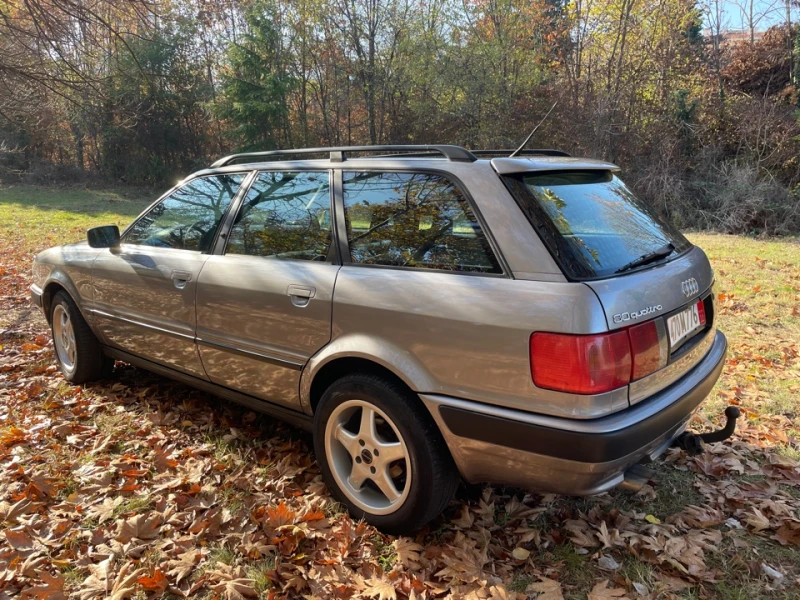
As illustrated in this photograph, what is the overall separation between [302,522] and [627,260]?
1.96 m

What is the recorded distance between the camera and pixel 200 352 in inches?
130

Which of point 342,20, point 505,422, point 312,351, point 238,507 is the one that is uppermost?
point 342,20

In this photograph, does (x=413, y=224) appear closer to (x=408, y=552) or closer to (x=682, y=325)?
(x=682, y=325)

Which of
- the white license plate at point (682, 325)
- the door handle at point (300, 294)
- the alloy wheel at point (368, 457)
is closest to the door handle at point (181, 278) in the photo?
the door handle at point (300, 294)

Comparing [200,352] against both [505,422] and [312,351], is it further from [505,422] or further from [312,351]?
[505,422]

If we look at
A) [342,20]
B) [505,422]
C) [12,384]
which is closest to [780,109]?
[342,20]

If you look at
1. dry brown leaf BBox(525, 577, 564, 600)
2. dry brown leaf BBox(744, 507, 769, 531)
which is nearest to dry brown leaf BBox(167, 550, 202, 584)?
dry brown leaf BBox(525, 577, 564, 600)

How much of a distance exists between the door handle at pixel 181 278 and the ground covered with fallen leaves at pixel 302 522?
40.2 inches

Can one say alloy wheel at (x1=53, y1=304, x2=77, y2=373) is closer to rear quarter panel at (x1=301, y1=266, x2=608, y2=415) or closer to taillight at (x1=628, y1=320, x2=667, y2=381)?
rear quarter panel at (x1=301, y1=266, x2=608, y2=415)

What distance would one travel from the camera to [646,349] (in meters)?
2.12

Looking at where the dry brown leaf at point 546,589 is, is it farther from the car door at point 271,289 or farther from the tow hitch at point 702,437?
the car door at point 271,289

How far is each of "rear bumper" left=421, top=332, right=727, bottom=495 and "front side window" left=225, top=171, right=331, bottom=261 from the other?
3.58 ft

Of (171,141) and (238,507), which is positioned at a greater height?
(171,141)

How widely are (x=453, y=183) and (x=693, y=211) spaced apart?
45.4ft
